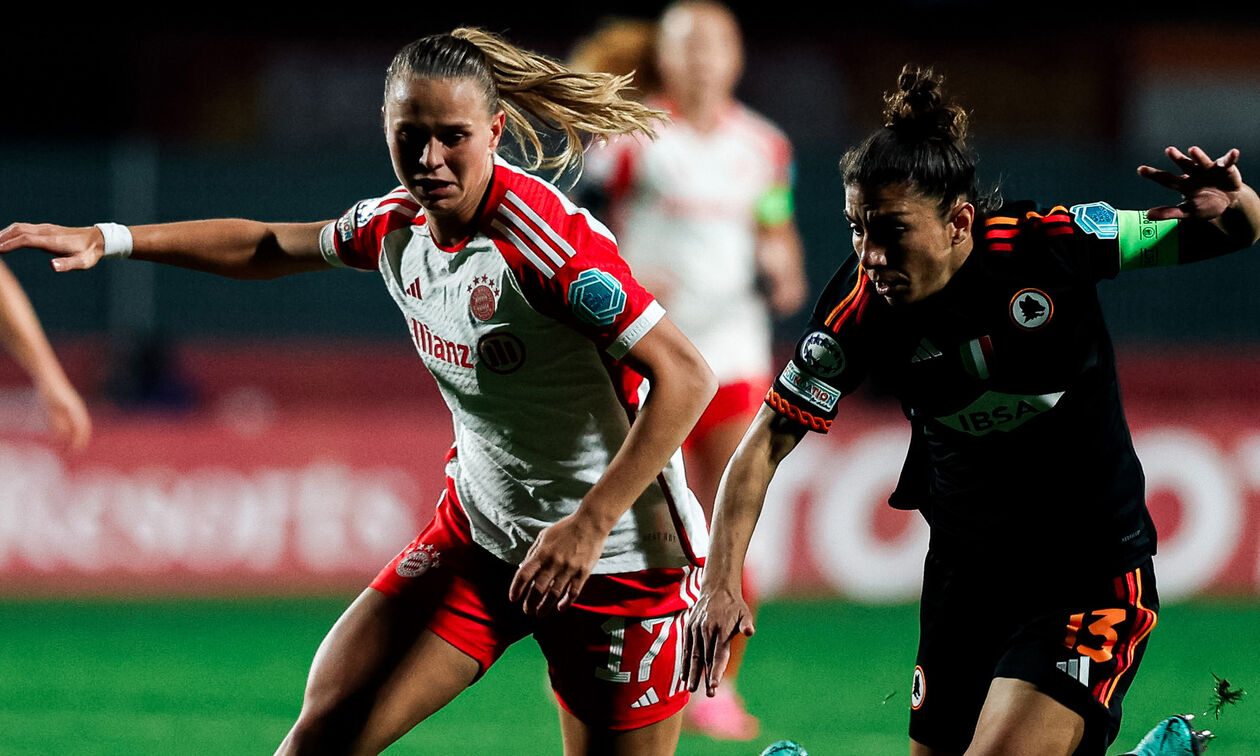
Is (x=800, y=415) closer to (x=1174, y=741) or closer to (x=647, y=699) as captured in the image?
(x=647, y=699)

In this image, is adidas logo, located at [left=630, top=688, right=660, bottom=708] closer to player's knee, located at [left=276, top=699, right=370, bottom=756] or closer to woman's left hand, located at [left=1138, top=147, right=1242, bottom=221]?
player's knee, located at [left=276, top=699, right=370, bottom=756]

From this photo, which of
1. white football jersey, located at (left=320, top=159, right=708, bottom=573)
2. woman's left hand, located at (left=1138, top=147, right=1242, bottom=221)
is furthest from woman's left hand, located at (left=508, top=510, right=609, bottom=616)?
woman's left hand, located at (left=1138, top=147, right=1242, bottom=221)

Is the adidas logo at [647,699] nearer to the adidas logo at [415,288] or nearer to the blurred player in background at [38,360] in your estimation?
the adidas logo at [415,288]

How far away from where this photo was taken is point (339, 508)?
28.9 feet

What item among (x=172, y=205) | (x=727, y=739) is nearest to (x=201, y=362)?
(x=172, y=205)

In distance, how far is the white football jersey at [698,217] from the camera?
604 cm

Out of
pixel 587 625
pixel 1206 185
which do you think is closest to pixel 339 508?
pixel 587 625

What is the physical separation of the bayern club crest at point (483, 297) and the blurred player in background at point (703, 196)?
267 centimetres

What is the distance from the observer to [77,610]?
8.34m

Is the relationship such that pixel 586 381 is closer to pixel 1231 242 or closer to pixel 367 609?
pixel 367 609

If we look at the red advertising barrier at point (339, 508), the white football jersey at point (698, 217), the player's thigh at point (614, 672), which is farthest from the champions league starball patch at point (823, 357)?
the red advertising barrier at point (339, 508)

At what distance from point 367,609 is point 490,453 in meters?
0.44

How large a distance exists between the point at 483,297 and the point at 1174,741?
1895 millimetres

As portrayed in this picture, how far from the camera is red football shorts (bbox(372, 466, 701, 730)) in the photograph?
11.4 feet
